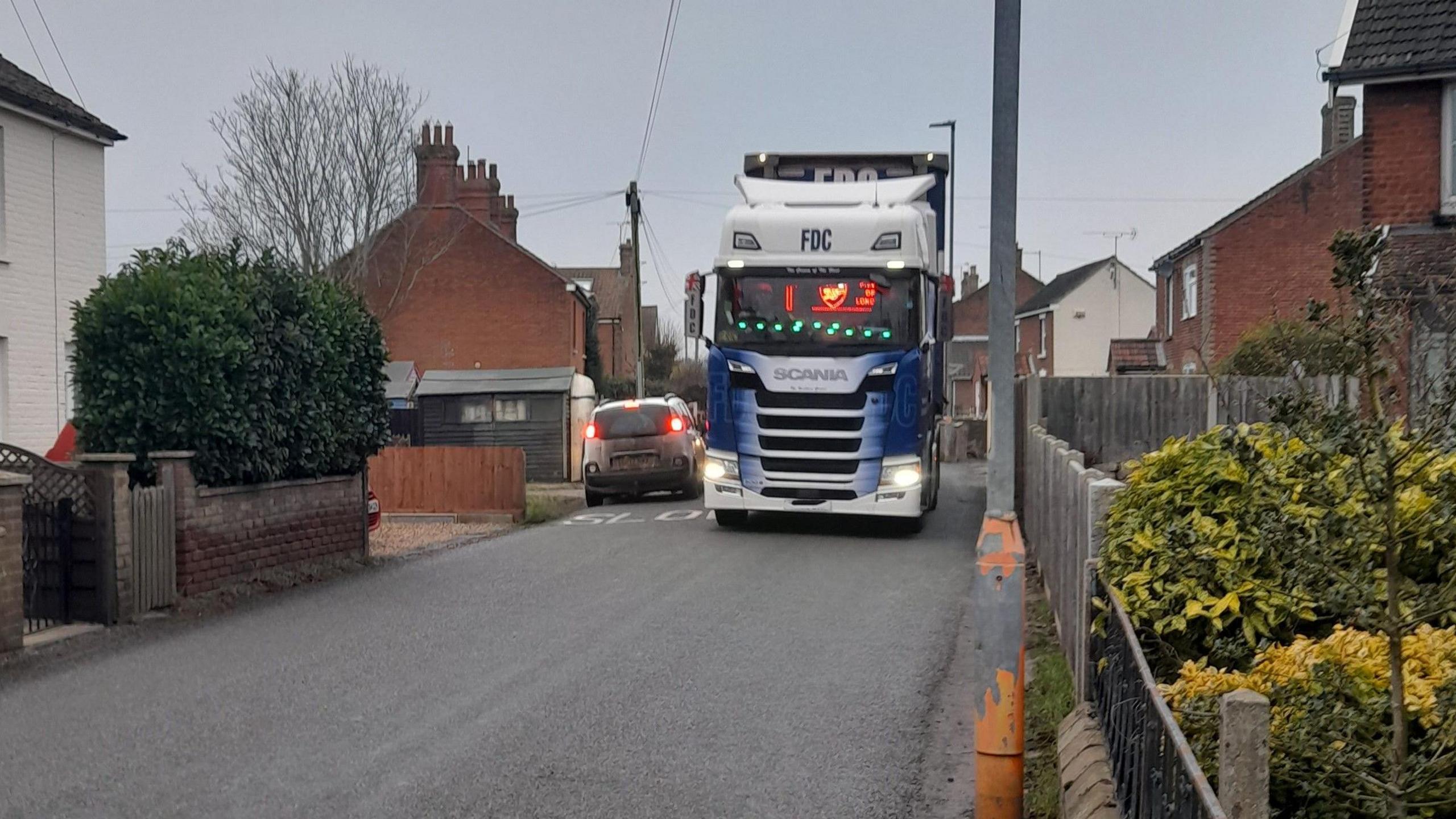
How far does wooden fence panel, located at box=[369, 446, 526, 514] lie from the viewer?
22125 mm

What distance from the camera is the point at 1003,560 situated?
228 inches

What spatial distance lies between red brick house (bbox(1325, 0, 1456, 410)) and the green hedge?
12.0 m

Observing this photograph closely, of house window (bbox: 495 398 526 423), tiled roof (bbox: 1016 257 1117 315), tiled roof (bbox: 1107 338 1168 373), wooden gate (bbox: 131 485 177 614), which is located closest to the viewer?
wooden gate (bbox: 131 485 177 614)

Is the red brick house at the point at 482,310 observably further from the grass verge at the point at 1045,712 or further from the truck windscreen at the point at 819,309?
the grass verge at the point at 1045,712

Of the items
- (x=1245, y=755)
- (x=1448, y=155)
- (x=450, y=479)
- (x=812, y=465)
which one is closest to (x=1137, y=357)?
(x=1448, y=155)

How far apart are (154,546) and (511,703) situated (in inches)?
184

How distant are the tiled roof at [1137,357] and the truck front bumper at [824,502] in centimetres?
1979

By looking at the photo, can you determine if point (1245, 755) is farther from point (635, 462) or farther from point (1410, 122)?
point (635, 462)

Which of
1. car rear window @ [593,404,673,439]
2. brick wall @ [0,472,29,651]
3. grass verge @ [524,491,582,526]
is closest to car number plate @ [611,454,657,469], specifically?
car rear window @ [593,404,673,439]

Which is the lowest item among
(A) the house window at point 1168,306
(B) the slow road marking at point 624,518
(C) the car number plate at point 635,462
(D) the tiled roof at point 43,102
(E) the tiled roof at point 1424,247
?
(B) the slow road marking at point 624,518

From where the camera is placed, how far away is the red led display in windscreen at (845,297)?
54.3 feet

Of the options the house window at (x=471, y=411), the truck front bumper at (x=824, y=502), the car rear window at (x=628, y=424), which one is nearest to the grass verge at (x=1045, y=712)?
the truck front bumper at (x=824, y=502)

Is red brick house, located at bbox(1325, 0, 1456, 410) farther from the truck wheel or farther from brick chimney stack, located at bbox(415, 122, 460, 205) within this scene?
brick chimney stack, located at bbox(415, 122, 460, 205)

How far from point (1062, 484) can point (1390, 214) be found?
9.01 metres
